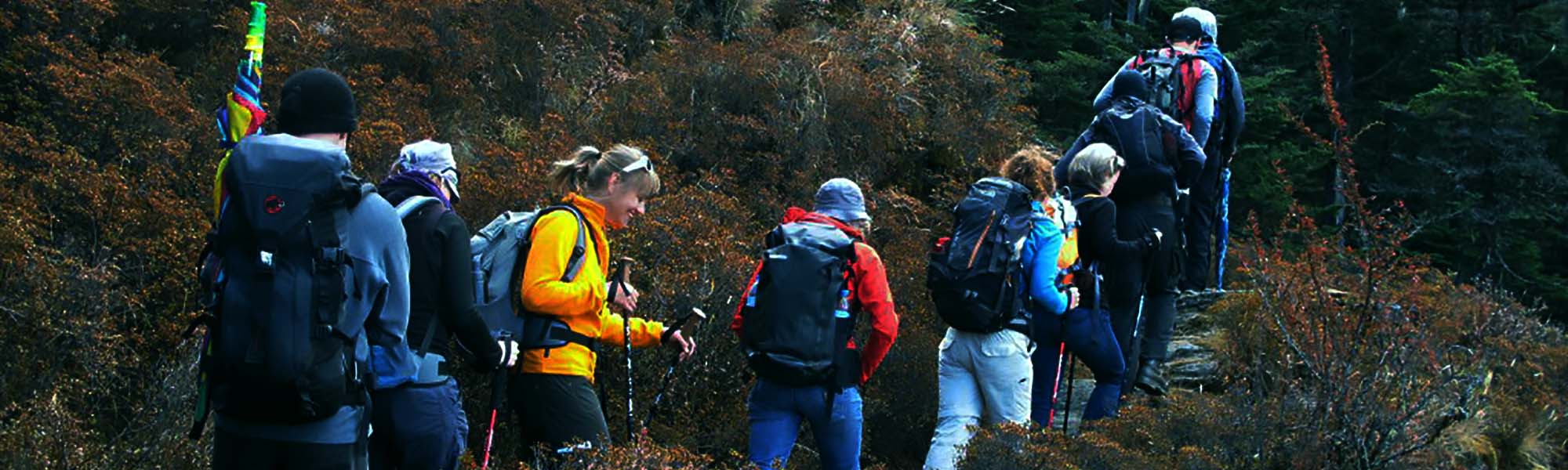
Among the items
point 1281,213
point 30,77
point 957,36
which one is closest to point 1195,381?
point 957,36

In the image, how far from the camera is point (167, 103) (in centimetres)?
875

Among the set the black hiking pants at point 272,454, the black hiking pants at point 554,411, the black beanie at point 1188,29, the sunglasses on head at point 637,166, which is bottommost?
the black hiking pants at point 554,411

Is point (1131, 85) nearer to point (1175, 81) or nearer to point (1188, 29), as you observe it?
point (1175, 81)

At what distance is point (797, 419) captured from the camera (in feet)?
18.0

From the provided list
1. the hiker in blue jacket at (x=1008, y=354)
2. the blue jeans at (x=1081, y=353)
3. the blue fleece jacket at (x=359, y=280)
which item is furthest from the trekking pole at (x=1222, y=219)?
the blue fleece jacket at (x=359, y=280)

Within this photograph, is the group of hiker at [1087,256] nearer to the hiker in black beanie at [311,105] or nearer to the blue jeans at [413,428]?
the blue jeans at [413,428]

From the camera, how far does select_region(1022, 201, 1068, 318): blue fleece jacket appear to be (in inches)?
231

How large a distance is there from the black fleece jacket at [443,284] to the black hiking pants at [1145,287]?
3229mm

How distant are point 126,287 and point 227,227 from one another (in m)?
4.42

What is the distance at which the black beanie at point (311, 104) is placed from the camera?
3457 millimetres

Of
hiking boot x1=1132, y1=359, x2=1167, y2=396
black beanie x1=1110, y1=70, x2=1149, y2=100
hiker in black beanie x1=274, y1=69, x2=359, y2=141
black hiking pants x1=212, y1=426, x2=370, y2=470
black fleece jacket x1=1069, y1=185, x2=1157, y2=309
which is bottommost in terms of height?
hiking boot x1=1132, y1=359, x2=1167, y2=396

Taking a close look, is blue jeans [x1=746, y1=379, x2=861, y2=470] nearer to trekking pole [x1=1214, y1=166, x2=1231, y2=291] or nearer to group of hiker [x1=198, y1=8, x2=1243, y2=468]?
group of hiker [x1=198, y1=8, x2=1243, y2=468]

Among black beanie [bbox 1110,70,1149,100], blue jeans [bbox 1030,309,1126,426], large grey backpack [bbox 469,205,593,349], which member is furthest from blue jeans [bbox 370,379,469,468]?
black beanie [bbox 1110,70,1149,100]

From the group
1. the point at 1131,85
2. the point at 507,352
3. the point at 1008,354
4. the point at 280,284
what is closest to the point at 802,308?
the point at 1008,354
